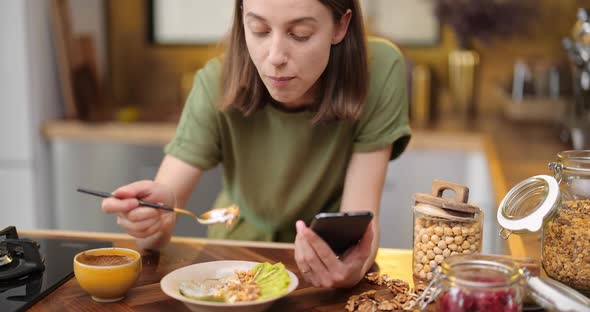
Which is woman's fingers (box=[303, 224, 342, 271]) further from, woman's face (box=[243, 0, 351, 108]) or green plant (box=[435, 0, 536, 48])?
green plant (box=[435, 0, 536, 48])

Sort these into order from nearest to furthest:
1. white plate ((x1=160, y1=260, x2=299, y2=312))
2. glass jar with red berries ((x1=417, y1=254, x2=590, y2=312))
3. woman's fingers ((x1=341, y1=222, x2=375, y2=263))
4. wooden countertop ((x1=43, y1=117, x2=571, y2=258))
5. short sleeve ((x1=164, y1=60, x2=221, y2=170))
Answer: glass jar with red berries ((x1=417, y1=254, x2=590, y2=312)), white plate ((x1=160, y1=260, x2=299, y2=312)), woman's fingers ((x1=341, y1=222, x2=375, y2=263)), short sleeve ((x1=164, y1=60, x2=221, y2=170)), wooden countertop ((x1=43, y1=117, x2=571, y2=258))

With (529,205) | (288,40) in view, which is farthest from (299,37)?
(529,205)

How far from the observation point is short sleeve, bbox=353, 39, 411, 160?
1.53 meters

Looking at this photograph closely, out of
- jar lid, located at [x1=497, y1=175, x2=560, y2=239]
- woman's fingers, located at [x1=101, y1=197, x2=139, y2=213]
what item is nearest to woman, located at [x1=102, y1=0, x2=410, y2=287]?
woman's fingers, located at [x1=101, y1=197, x2=139, y2=213]

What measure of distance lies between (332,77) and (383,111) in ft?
0.48

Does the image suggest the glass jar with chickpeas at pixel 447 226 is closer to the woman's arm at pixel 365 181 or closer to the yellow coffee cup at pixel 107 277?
the woman's arm at pixel 365 181

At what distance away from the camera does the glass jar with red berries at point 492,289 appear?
0.89 m

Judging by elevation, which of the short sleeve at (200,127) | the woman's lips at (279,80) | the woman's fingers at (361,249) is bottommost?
the woman's fingers at (361,249)

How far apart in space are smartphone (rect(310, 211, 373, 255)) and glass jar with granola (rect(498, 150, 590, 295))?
21 cm

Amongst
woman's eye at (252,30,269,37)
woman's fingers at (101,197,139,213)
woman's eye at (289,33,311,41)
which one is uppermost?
woman's eye at (252,30,269,37)

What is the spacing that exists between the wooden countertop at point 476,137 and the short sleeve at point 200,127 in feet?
2.54

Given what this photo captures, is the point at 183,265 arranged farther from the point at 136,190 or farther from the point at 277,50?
the point at 277,50

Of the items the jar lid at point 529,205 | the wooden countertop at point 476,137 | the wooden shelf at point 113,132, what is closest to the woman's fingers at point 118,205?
the jar lid at point 529,205

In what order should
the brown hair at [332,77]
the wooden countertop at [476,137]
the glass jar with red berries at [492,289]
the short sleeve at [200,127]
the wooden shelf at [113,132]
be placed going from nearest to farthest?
the glass jar with red berries at [492,289], the brown hair at [332,77], the short sleeve at [200,127], the wooden countertop at [476,137], the wooden shelf at [113,132]
